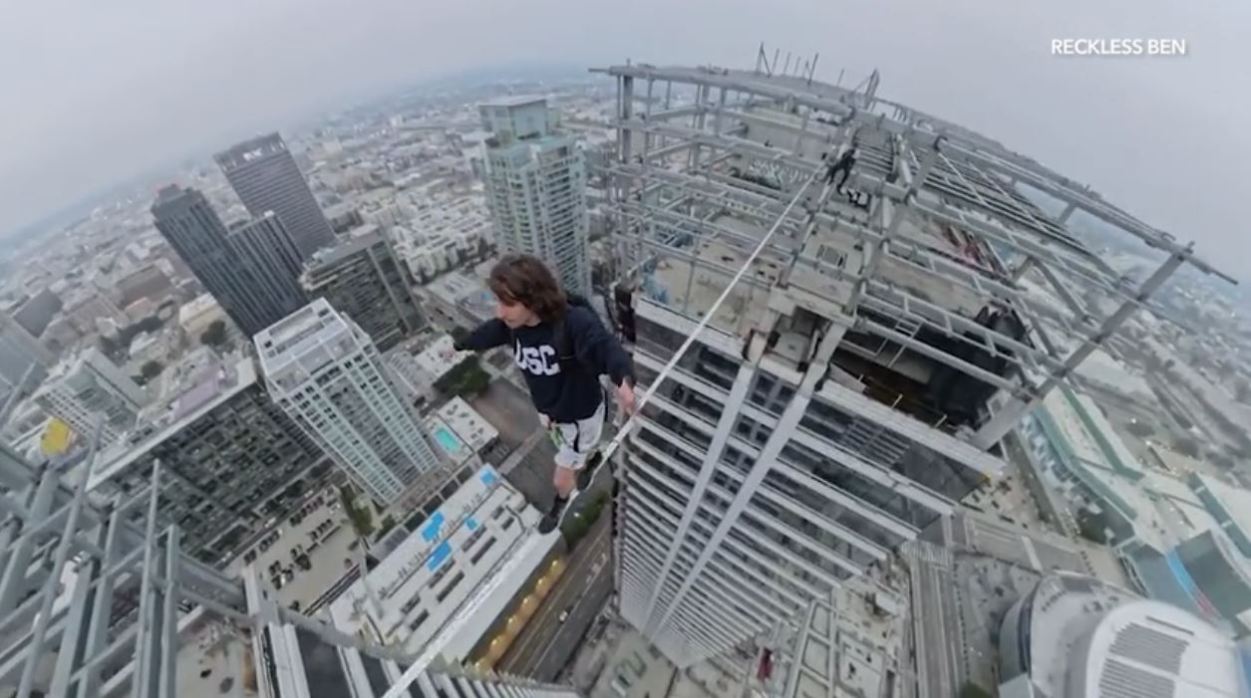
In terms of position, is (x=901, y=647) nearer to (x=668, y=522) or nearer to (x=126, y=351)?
(x=668, y=522)

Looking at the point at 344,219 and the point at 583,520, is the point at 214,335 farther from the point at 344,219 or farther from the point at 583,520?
the point at 583,520

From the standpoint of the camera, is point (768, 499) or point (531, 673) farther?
point (531, 673)

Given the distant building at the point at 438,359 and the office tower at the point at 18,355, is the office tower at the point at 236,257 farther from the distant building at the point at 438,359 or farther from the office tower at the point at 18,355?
the distant building at the point at 438,359

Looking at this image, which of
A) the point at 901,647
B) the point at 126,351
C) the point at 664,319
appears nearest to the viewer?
the point at 664,319

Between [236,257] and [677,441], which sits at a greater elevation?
[677,441]

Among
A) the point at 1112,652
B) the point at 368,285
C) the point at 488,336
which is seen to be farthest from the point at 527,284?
the point at 368,285

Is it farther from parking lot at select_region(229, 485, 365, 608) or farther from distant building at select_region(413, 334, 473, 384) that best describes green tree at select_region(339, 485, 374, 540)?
distant building at select_region(413, 334, 473, 384)

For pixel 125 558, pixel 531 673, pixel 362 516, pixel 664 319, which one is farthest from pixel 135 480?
pixel 664 319
